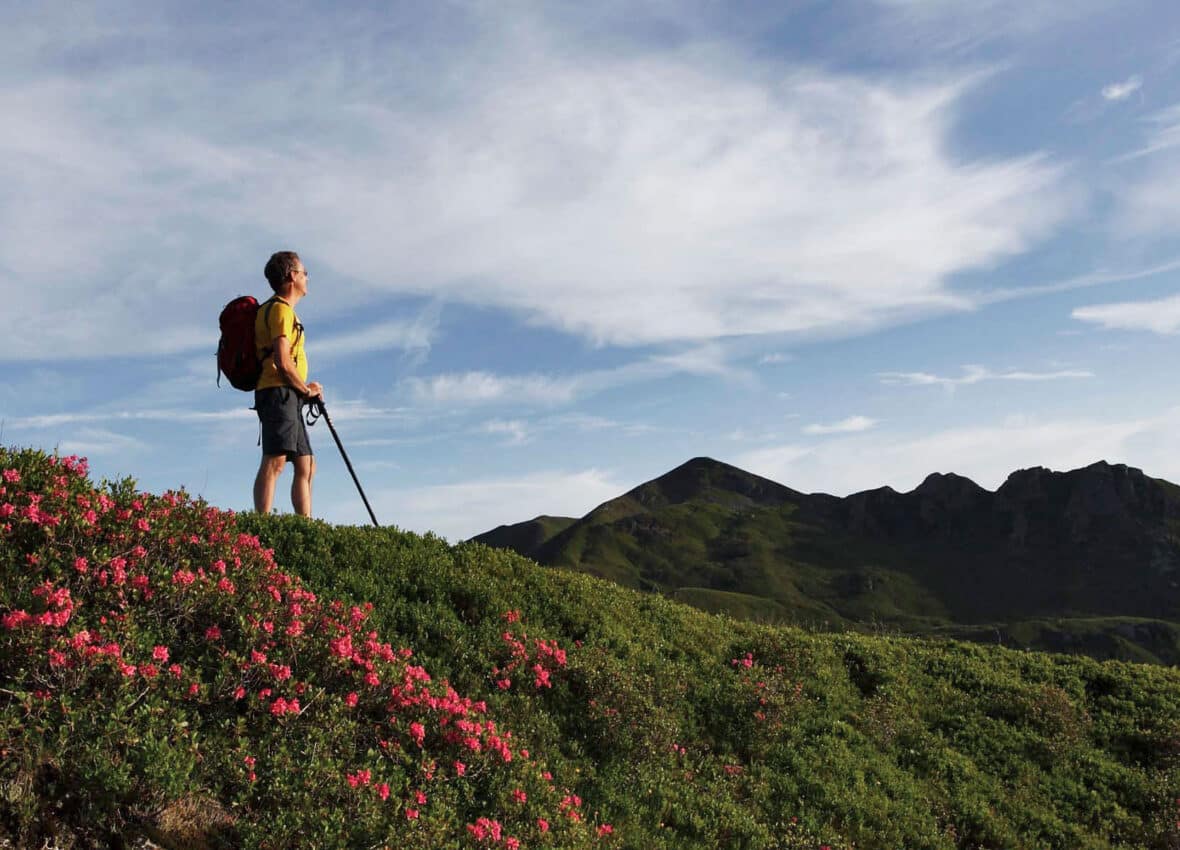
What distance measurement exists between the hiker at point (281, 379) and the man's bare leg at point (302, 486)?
0.06 ft

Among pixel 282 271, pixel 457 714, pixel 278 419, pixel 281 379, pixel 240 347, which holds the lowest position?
pixel 457 714

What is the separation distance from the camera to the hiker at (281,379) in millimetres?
13172

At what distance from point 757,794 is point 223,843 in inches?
302

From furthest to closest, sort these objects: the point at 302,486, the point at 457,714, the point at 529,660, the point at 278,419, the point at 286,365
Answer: the point at 302,486 → the point at 278,419 → the point at 286,365 → the point at 529,660 → the point at 457,714

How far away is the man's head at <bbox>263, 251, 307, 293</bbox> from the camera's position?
44.2ft

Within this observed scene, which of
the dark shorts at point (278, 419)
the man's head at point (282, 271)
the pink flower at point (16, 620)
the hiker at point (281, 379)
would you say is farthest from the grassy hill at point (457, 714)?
the man's head at point (282, 271)

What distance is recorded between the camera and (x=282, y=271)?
13.5 metres

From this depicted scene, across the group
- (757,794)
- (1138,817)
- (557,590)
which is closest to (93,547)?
(557,590)

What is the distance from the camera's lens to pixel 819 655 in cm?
1784

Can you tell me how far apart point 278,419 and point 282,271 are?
93.1 inches

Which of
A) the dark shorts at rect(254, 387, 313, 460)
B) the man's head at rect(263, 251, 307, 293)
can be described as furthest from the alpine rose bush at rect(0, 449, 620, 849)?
the man's head at rect(263, 251, 307, 293)

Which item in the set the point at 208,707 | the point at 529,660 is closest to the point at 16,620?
the point at 208,707

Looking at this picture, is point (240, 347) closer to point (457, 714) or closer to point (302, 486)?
point (302, 486)

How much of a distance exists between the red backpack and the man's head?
35cm
